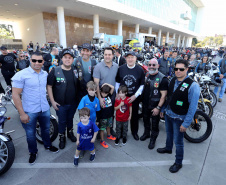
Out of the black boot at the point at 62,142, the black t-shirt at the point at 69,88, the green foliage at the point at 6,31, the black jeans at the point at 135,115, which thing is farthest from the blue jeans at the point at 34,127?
→ the green foliage at the point at 6,31

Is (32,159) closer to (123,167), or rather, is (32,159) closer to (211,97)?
(123,167)

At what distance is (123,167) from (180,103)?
1551mm

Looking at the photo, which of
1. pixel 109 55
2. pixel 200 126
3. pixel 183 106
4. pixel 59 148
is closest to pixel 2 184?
pixel 59 148

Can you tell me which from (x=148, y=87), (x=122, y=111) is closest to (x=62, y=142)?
(x=122, y=111)

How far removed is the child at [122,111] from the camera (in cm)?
286

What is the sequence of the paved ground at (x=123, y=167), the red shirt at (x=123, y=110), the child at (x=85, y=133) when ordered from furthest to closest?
the red shirt at (x=123, y=110) < the child at (x=85, y=133) < the paved ground at (x=123, y=167)

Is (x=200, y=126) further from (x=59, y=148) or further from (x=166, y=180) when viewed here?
(x=59, y=148)

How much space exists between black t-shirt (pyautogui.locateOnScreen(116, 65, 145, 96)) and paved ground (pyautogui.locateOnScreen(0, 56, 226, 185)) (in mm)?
1327

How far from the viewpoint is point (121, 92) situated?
284 cm

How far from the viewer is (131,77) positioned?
295 centimetres

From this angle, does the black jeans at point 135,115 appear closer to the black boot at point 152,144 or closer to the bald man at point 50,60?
the black boot at point 152,144

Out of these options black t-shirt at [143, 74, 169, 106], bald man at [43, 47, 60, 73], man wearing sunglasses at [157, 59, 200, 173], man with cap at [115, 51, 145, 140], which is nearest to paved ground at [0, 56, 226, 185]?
man wearing sunglasses at [157, 59, 200, 173]

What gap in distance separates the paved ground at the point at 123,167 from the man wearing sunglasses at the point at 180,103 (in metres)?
0.30

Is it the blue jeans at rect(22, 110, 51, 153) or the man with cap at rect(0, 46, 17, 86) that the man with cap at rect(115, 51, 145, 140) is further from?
the man with cap at rect(0, 46, 17, 86)
